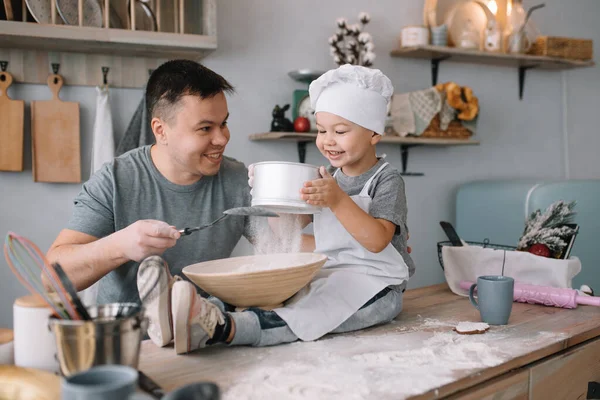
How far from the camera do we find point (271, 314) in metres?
1.19

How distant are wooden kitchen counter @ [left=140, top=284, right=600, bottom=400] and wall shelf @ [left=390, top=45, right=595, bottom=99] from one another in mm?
1956

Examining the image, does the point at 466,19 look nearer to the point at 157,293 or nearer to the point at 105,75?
the point at 105,75

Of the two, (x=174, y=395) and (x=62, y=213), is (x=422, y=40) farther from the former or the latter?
(x=174, y=395)

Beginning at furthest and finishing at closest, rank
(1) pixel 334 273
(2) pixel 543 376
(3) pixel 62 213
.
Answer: (3) pixel 62 213 < (1) pixel 334 273 < (2) pixel 543 376

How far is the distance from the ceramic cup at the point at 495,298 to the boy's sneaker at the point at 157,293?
28.7 inches

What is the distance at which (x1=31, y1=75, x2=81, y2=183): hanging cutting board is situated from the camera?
232cm

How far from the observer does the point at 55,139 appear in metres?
2.34

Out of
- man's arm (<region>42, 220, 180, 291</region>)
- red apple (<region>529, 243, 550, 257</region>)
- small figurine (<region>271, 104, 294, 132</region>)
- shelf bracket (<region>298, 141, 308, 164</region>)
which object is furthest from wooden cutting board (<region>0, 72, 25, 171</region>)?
red apple (<region>529, 243, 550, 257</region>)

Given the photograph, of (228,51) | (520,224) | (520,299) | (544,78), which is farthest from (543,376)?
(544,78)

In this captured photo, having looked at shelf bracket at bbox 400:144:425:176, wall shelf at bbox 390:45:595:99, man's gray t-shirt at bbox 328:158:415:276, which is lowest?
man's gray t-shirt at bbox 328:158:415:276

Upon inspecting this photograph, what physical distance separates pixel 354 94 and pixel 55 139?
1457 millimetres

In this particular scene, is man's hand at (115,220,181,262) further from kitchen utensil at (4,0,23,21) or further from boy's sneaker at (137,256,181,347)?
kitchen utensil at (4,0,23,21)

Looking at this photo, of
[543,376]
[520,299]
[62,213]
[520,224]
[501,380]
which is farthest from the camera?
[520,224]

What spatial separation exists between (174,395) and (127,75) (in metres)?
2.10
